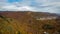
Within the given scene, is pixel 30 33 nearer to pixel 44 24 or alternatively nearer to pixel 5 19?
pixel 44 24

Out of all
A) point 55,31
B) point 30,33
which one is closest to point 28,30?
point 30,33

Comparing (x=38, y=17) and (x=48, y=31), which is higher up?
(x=38, y=17)

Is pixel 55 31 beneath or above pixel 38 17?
beneath

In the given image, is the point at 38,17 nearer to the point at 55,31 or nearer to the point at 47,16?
the point at 47,16

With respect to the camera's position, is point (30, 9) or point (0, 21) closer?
point (0, 21)

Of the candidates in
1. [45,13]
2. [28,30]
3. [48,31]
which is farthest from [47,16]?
[28,30]

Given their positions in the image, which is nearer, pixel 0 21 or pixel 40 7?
pixel 0 21

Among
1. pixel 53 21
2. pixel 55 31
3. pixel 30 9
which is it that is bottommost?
pixel 55 31
